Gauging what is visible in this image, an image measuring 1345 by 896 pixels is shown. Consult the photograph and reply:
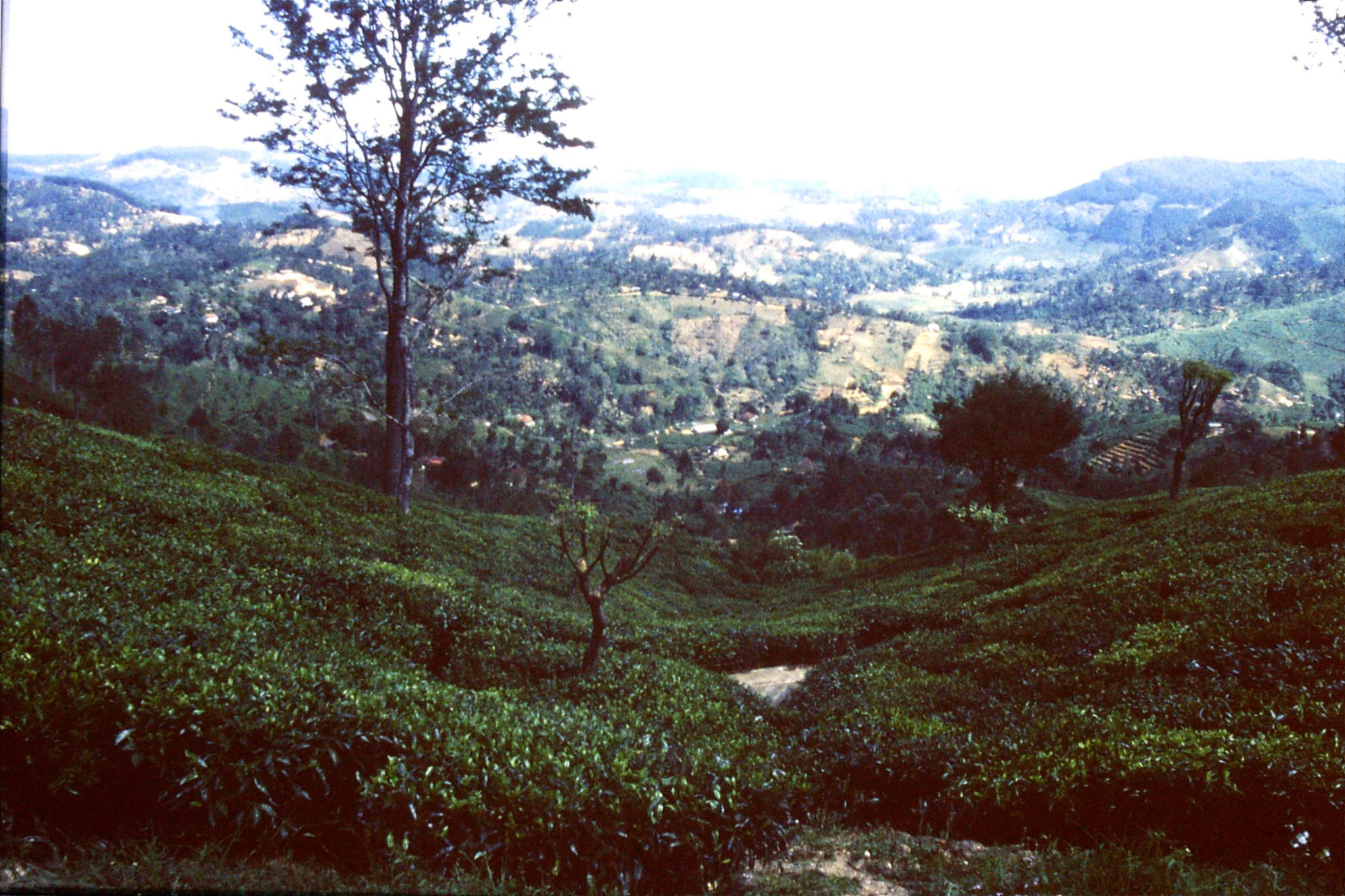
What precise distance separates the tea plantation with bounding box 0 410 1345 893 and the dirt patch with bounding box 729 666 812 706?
1.45ft

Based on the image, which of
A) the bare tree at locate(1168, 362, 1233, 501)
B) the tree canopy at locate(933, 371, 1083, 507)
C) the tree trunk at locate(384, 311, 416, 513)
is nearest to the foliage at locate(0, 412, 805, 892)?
the tree trunk at locate(384, 311, 416, 513)

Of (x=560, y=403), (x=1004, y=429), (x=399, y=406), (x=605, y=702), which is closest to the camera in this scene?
(x=605, y=702)

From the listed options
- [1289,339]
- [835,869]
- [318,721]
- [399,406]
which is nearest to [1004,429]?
[399,406]

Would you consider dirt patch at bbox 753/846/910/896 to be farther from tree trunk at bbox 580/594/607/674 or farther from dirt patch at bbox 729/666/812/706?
dirt patch at bbox 729/666/812/706

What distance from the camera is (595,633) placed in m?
10.4

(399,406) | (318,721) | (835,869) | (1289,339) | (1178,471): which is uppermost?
(1289,339)

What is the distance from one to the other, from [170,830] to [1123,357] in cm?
22638

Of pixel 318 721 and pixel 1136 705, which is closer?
pixel 318 721

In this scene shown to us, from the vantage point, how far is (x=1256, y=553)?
11.9 metres

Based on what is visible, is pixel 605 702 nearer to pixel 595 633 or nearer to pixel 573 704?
pixel 573 704

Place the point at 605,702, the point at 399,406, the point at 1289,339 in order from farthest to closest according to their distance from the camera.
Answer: the point at 1289,339
the point at 399,406
the point at 605,702

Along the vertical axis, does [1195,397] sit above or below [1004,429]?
above

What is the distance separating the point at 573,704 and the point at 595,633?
1.29 meters

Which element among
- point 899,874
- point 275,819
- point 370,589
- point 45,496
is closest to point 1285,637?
point 899,874
